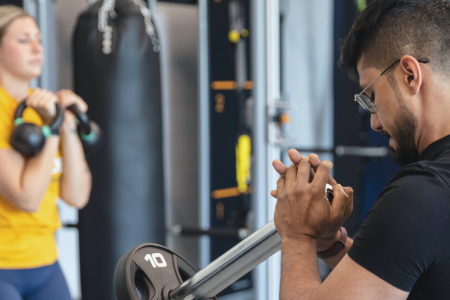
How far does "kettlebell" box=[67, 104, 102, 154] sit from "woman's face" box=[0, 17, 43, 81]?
0.77 feet

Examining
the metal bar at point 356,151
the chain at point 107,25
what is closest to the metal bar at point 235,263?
the chain at point 107,25

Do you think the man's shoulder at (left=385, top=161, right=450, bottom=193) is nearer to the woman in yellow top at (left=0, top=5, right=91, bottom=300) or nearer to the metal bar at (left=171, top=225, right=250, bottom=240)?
the woman in yellow top at (left=0, top=5, right=91, bottom=300)

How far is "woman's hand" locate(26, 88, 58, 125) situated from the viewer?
190 cm

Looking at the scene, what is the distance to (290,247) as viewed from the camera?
77 cm

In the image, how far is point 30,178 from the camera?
1.74 m

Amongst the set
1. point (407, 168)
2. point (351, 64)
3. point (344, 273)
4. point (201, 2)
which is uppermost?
point (201, 2)

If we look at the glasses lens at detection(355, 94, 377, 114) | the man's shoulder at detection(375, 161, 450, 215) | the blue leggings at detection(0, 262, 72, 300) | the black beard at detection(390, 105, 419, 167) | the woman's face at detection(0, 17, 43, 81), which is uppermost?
the woman's face at detection(0, 17, 43, 81)

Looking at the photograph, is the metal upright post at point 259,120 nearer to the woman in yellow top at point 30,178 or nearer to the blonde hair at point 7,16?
the woman in yellow top at point 30,178

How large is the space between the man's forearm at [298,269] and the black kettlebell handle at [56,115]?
1398 millimetres

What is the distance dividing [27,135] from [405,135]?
1.37 metres

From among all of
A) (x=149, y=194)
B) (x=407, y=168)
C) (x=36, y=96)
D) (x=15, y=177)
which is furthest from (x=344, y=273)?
(x=149, y=194)

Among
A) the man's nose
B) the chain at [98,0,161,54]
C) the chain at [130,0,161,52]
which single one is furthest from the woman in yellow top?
Answer: the man's nose

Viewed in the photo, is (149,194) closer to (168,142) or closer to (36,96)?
(36,96)

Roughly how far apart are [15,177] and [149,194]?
84 centimetres
